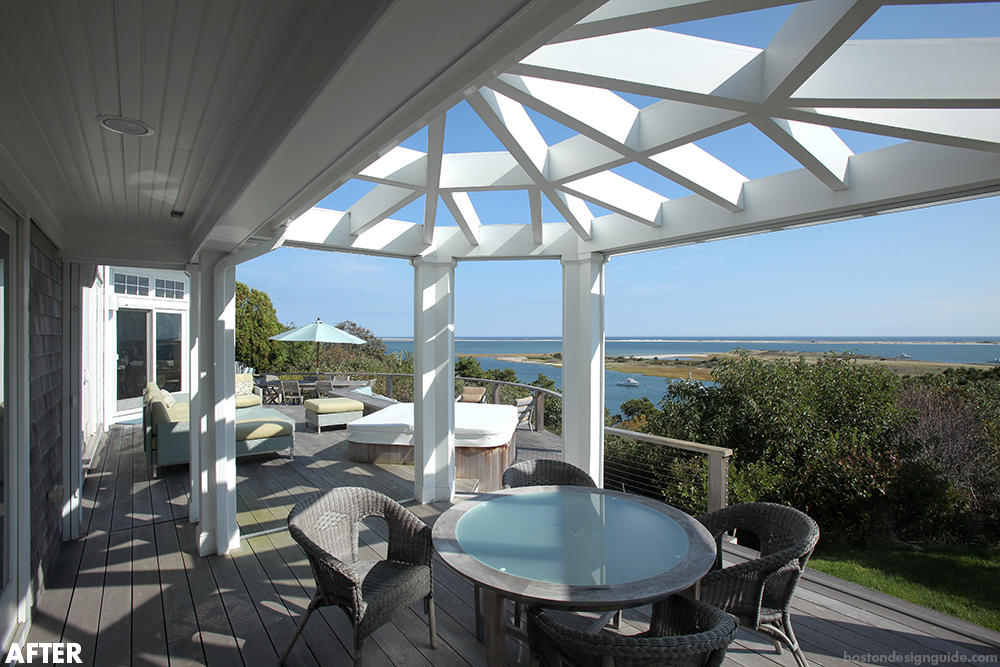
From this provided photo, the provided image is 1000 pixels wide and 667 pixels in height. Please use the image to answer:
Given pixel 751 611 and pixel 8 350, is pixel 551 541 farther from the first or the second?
pixel 8 350

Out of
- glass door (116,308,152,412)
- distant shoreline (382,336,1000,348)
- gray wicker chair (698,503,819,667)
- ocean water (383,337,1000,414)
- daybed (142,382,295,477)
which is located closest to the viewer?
gray wicker chair (698,503,819,667)

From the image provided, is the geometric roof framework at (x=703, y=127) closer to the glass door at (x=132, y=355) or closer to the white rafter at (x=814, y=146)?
the white rafter at (x=814, y=146)

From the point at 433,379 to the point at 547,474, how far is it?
5.33 feet

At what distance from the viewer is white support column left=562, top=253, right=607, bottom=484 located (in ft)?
13.2

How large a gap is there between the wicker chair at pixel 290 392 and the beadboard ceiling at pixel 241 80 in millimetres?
8503

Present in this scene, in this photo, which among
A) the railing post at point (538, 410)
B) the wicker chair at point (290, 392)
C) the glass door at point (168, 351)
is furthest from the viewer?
the wicker chair at point (290, 392)

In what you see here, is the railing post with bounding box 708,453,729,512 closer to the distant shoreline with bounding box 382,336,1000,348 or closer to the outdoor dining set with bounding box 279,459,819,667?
the outdoor dining set with bounding box 279,459,819,667

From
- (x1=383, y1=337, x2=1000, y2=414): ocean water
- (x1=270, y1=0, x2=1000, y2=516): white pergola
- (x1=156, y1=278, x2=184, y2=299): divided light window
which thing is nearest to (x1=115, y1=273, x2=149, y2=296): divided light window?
(x1=156, y1=278, x2=184, y2=299): divided light window

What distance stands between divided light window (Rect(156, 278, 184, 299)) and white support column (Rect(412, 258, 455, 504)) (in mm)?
6869

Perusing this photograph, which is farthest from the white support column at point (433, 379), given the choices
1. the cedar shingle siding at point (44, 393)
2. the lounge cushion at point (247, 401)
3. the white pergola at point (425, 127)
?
the lounge cushion at point (247, 401)

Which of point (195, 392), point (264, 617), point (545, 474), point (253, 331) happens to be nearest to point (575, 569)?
point (545, 474)

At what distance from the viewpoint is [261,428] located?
5.73m

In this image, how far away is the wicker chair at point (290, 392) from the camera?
406 inches

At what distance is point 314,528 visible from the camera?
2367 mm
